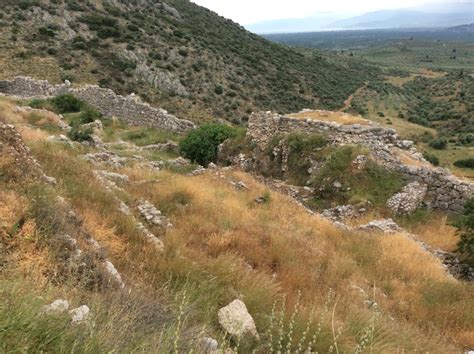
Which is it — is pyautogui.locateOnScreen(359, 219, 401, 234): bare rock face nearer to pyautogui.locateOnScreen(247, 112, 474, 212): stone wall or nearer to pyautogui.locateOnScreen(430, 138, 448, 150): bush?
pyautogui.locateOnScreen(247, 112, 474, 212): stone wall

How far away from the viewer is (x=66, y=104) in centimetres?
2284

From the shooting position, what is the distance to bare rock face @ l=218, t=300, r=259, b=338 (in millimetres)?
4277

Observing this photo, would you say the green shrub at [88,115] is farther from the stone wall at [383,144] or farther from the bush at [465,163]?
the bush at [465,163]

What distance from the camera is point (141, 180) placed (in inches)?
428

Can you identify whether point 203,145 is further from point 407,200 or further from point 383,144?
point 407,200

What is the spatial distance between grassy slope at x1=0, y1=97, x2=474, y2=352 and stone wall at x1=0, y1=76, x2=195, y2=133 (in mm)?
11129

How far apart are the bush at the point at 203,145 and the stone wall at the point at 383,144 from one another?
4.78ft

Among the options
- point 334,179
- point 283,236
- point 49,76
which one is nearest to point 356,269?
point 283,236

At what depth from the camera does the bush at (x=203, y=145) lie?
18125 millimetres

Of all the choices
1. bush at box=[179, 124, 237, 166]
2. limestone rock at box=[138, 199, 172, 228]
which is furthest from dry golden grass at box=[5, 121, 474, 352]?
bush at box=[179, 124, 237, 166]

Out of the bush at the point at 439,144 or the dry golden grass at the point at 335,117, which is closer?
the dry golden grass at the point at 335,117

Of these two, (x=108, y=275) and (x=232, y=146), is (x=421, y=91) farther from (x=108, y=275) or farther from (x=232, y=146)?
(x=108, y=275)

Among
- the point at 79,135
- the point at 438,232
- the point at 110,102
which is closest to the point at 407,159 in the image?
the point at 438,232

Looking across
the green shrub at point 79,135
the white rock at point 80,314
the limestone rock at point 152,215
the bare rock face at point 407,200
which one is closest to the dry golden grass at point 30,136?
the limestone rock at point 152,215
